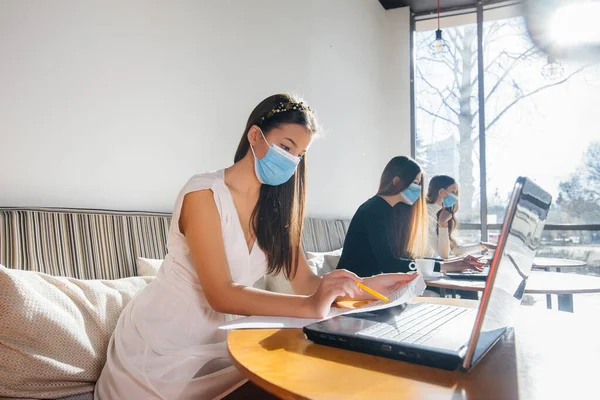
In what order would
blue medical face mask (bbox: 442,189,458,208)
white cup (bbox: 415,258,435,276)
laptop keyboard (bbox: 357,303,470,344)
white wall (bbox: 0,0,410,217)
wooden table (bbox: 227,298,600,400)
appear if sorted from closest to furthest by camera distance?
1. wooden table (bbox: 227,298,600,400)
2. laptop keyboard (bbox: 357,303,470,344)
3. white wall (bbox: 0,0,410,217)
4. white cup (bbox: 415,258,435,276)
5. blue medical face mask (bbox: 442,189,458,208)

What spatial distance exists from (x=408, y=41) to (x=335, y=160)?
223cm

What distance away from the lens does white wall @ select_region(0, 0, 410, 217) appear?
1.44 metres

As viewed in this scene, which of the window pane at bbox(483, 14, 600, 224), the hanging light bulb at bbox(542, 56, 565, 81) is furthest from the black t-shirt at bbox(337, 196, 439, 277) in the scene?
the hanging light bulb at bbox(542, 56, 565, 81)

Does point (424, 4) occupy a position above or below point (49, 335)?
above

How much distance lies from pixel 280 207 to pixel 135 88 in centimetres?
94

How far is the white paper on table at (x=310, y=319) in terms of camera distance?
844mm

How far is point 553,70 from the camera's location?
14.4ft

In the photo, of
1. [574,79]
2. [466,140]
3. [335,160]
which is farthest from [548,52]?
[335,160]

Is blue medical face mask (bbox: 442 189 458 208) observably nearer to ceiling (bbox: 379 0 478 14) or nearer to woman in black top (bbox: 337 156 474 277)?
woman in black top (bbox: 337 156 474 277)

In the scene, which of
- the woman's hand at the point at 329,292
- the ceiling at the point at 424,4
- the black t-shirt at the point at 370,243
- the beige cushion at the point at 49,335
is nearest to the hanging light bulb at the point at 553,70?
the ceiling at the point at 424,4

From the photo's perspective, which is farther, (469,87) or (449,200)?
(469,87)

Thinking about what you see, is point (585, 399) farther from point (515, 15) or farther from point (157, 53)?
point (515, 15)

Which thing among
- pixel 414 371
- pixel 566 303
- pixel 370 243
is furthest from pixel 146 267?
pixel 566 303

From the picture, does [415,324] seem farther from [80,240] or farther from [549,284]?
[549,284]
